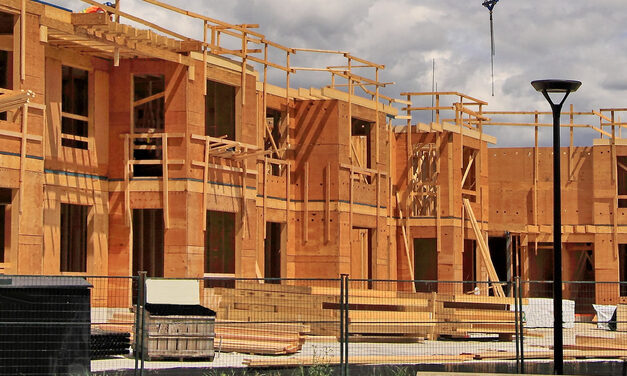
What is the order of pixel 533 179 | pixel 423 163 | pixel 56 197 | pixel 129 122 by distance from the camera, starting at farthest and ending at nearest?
pixel 533 179
pixel 423 163
pixel 129 122
pixel 56 197

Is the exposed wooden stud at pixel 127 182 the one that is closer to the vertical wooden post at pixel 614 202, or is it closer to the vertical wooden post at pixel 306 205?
the vertical wooden post at pixel 306 205

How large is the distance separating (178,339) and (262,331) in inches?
135

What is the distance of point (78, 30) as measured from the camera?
23.3 metres

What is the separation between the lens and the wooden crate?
18.9 m

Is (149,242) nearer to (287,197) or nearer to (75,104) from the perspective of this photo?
(75,104)

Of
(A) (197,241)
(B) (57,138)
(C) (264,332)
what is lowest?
(C) (264,332)

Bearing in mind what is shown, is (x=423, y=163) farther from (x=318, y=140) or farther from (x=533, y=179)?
(x=318, y=140)

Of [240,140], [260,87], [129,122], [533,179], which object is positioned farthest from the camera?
[533,179]

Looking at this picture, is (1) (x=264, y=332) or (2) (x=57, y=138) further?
(2) (x=57, y=138)

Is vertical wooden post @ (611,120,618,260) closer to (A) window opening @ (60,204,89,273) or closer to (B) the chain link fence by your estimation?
(B) the chain link fence

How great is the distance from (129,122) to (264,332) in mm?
7120

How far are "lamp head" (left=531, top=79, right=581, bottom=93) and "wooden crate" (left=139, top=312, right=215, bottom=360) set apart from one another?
7706mm

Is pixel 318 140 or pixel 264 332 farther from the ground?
pixel 318 140

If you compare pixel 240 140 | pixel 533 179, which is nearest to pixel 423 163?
pixel 533 179
